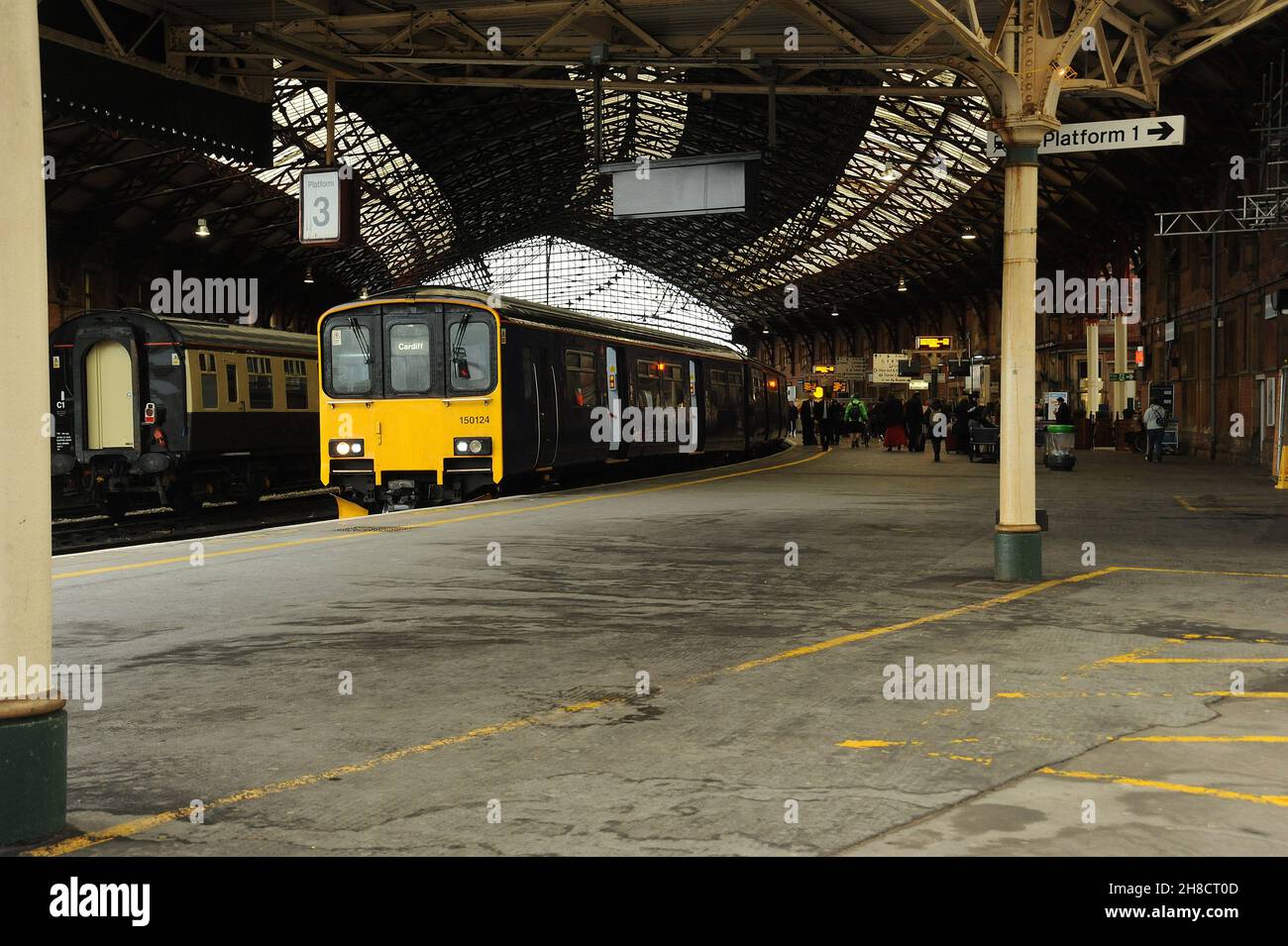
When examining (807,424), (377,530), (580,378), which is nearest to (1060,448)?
(580,378)

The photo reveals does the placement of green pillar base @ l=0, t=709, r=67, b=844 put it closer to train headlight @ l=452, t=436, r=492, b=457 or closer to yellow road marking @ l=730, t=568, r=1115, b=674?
yellow road marking @ l=730, t=568, r=1115, b=674

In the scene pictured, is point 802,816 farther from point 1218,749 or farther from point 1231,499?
point 1231,499

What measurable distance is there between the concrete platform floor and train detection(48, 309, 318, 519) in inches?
359

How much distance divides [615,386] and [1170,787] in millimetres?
18695

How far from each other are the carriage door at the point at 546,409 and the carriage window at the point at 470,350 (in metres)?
1.27

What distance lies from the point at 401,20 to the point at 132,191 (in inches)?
1102

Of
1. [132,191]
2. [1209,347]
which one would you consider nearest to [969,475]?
[1209,347]

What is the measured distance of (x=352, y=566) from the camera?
11109mm

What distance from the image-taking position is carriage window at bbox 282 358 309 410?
24.2m

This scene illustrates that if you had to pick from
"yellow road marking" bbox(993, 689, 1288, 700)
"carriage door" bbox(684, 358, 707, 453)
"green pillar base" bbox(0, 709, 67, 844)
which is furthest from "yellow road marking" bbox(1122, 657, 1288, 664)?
"carriage door" bbox(684, 358, 707, 453)

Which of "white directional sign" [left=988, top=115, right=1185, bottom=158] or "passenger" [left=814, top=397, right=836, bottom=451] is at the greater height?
"white directional sign" [left=988, top=115, right=1185, bottom=158]

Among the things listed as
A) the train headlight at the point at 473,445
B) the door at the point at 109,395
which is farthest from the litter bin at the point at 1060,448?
the door at the point at 109,395

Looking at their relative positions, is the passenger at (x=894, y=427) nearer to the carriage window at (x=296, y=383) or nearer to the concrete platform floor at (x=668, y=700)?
the carriage window at (x=296, y=383)

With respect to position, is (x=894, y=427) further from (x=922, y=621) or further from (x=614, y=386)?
(x=922, y=621)
